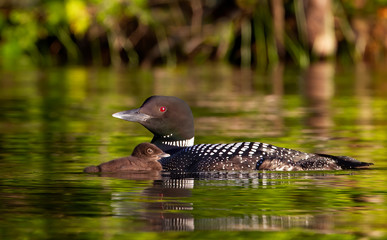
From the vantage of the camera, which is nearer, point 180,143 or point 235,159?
point 235,159

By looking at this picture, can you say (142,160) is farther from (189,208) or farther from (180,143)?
(189,208)

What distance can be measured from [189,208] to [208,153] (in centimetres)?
149

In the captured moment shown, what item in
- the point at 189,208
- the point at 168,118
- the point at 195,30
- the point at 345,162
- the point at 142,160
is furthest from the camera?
the point at 195,30

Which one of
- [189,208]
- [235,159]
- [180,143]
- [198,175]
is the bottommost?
[189,208]

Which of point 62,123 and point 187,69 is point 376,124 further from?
point 187,69

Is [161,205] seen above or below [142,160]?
below

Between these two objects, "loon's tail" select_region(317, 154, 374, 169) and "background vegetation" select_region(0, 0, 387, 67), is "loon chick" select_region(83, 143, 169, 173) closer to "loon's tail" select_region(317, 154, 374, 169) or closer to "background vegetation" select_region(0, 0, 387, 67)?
"loon's tail" select_region(317, 154, 374, 169)

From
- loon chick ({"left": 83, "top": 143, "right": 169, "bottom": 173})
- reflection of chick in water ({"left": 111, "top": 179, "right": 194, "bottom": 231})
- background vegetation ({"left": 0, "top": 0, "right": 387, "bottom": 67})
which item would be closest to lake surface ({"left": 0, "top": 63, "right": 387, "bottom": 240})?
reflection of chick in water ({"left": 111, "top": 179, "right": 194, "bottom": 231})

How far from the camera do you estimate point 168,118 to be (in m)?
8.30

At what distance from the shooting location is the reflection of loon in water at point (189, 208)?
5.77 m

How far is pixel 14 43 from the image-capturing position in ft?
105

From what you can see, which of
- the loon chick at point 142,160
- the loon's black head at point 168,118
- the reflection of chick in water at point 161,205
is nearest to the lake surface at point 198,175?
the reflection of chick in water at point 161,205

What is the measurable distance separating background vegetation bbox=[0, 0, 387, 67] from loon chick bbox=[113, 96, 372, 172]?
18973 millimetres

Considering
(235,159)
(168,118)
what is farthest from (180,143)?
(235,159)
